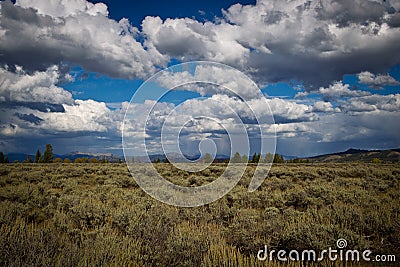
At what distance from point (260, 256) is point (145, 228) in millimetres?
2782

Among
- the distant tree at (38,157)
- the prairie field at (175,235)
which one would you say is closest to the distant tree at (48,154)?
the distant tree at (38,157)

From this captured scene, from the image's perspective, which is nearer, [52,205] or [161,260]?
[161,260]

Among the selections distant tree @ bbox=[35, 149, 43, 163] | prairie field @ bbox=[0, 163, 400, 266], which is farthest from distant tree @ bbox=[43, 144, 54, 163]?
prairie field @ bbox=[0, 163, 400, 266]

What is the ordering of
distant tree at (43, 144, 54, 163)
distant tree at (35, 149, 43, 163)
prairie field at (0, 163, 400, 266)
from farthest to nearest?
distant tree at (43, 144, 54, 163)
distant tree at (35, 149, 43, 163)
prairie field at (0, 163, 400, 266)

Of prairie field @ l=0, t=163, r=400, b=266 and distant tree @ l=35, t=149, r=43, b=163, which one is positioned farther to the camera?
distant tree @ l=35, t=149, r=43, b=163

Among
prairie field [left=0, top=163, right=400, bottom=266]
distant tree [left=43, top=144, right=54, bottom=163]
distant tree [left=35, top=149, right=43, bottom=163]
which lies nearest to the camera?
prairie field [left=0, top=163, right=400, bottom=266]

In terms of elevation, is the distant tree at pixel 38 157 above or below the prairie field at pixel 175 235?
below

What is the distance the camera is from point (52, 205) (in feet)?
32.0

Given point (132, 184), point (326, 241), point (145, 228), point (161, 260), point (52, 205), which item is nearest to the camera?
point (161, 260)

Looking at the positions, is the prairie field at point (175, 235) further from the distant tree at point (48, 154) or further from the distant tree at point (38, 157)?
the distant tree at point (48, 154)

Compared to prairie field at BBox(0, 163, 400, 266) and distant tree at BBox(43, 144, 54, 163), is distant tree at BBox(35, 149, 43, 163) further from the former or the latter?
prairie field at BBox(0, 163, 400, 266)

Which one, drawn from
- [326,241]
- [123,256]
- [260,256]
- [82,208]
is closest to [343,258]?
[326,241]

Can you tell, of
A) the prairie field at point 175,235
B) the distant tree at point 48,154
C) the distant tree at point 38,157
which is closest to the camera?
the prairie field at point 175,235

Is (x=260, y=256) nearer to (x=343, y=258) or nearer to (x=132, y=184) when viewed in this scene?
(x=343, y=258)
